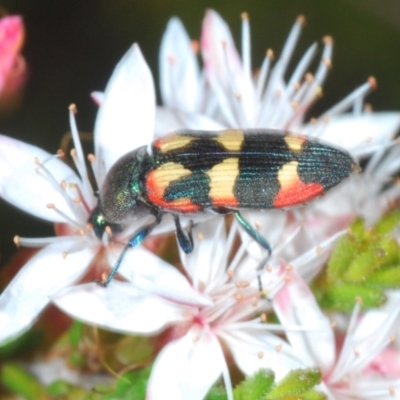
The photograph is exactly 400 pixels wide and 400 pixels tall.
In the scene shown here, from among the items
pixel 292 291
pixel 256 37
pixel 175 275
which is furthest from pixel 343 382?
pixel 256 37

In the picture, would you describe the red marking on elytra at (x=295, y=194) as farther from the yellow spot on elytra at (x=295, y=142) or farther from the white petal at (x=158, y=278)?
the white petal at (x=158, y=278)

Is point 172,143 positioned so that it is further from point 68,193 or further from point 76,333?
point 76,333

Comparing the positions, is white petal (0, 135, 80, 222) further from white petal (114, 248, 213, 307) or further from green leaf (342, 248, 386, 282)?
green leaf (342, 248, 386, 282)

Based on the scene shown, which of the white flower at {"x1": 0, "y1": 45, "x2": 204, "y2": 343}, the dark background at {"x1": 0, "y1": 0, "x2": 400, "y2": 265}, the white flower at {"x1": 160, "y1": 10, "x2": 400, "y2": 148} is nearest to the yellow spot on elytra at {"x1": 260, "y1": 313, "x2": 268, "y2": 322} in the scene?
the white flower at {"x1": 0, "y1": 45, "x2": 204, "y2": 343}

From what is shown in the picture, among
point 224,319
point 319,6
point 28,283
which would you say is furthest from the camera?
point 319,6

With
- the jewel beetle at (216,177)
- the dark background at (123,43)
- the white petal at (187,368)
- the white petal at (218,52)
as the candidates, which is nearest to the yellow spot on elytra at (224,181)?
the jewel beetle at (216,177)

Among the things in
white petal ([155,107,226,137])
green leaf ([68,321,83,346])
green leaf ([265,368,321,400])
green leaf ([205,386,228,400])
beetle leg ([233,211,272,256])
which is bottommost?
green leaf ([68,321,83,346])

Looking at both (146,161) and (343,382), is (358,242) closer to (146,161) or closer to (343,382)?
(343,382)

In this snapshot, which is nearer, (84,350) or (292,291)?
(292,291)
